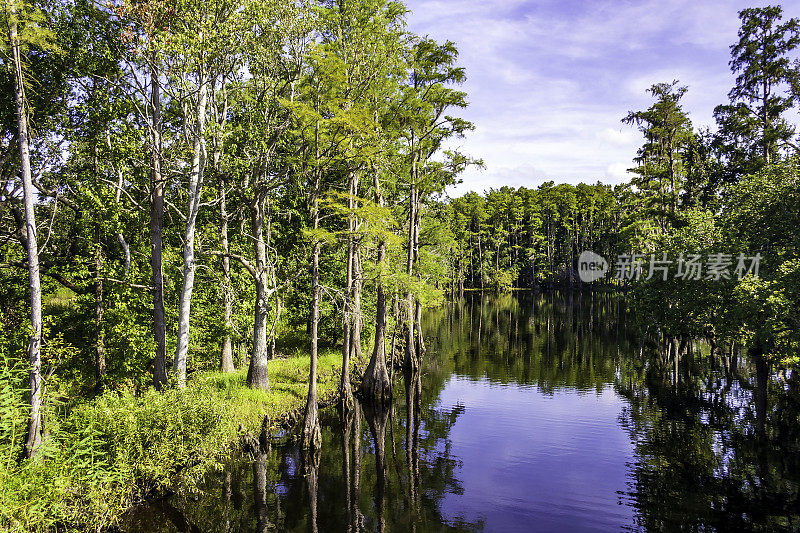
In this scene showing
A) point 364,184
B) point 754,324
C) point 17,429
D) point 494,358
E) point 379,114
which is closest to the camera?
point 17,429

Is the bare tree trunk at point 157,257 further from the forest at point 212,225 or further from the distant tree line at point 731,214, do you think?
the distant tree line at point 731,214

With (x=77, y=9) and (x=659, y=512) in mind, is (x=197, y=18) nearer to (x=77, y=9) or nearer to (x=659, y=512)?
(x=77, y=9)

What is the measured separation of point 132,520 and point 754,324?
862 inches

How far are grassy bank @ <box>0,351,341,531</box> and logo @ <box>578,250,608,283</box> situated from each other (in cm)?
8629

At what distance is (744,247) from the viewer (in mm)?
18234

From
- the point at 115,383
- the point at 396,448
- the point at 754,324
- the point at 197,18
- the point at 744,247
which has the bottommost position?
the point at 396,448

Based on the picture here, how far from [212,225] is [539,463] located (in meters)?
18.1

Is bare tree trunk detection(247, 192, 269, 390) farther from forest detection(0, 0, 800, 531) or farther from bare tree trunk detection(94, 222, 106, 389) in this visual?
bare tree trunk detection(94, 222, 106, 389)

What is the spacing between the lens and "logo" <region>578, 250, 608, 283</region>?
8906cm

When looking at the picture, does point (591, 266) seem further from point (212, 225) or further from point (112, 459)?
point (112, 459)

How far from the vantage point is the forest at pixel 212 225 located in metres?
12.1

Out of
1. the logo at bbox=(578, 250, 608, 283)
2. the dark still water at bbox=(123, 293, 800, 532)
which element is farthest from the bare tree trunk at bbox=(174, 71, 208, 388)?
the logo at bbox=(578, 250, 608, 283)

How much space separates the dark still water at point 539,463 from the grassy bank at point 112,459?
1290mm

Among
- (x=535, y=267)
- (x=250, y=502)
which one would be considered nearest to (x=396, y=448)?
(x=250, y=502)
